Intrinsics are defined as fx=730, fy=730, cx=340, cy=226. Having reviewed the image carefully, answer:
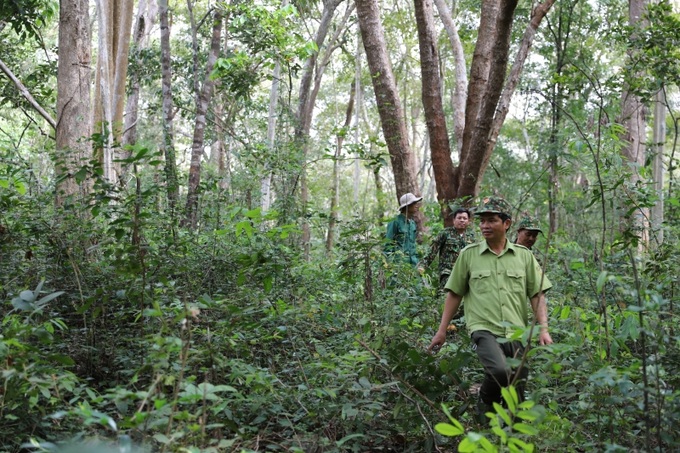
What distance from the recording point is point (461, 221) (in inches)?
293

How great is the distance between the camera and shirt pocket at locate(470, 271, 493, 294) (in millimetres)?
4797

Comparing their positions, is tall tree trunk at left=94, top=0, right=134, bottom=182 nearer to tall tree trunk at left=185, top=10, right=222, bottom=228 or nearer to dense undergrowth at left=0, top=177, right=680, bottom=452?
tall tree trunk at left=185, top=10, right=222, bottom=228

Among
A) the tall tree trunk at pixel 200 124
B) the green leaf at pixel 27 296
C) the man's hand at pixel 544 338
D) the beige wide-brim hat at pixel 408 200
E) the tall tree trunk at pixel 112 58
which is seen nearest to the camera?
the green leaf at pixel 27 296

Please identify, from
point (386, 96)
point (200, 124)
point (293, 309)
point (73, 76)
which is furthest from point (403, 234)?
point (200, 124)

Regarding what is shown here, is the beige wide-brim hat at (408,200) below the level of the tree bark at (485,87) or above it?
below

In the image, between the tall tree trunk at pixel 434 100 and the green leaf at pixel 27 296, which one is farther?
the tall tree trunk at pixel 434 100

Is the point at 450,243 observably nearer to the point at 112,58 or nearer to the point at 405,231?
the point at 405,231

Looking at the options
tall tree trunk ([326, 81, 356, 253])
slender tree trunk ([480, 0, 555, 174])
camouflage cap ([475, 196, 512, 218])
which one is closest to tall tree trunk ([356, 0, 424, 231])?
tall tree trunk ([326, 81, 356, 253])

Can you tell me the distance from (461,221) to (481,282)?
267cm

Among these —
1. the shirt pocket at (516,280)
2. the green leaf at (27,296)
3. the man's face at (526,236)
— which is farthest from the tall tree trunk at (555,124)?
the green leaf at (27,296)

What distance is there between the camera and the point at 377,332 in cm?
488

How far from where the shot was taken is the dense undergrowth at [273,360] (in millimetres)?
3240

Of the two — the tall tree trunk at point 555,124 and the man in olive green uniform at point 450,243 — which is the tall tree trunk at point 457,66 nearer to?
the tall tree trunk at point 555,124

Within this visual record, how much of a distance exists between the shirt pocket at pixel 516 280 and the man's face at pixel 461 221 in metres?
2.64
